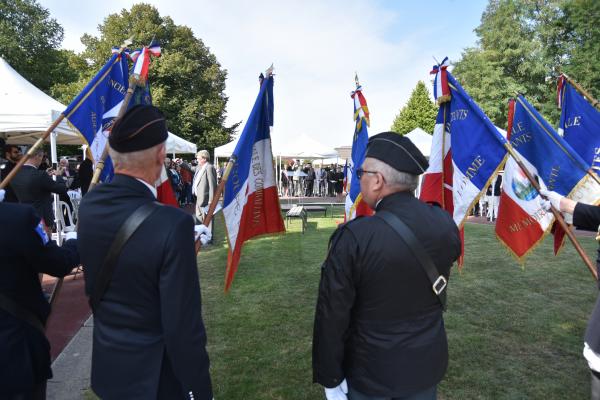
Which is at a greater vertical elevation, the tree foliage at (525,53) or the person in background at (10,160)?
the tree foliage at (525,53)

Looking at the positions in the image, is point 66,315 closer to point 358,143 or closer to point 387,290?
point 358,143

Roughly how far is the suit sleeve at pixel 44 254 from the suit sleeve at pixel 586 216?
332 cm

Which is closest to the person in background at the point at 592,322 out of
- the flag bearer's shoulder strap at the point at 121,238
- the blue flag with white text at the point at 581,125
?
the blue flag with white text at the point at 581,125

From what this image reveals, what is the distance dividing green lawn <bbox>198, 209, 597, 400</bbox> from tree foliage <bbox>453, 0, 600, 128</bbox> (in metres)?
32.4

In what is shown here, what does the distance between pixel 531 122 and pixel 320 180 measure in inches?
1023

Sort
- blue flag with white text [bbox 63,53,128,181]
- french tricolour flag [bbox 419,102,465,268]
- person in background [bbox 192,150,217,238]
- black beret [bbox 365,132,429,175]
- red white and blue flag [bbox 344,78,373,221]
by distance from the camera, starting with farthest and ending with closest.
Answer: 1. person in background [bbox 192,150,217,238]
2. red white and blue flag [bbox 344,78,373,221]
3. french tricolour flag [bbox 419,102,465,268]
4. blue flag with white text [bbox 63,53,128,181]
5. black beret [bbox 365,132,429,175]

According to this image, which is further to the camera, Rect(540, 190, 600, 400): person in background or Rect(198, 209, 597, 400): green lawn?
Rect(198, 209, 597, 400): green lawn

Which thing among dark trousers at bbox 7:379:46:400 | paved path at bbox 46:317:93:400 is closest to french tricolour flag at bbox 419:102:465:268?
dark trousers at bbox 7:379:46:400

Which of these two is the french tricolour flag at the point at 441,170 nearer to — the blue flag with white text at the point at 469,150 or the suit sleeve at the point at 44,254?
the blue flag with white text at the point at 469,150

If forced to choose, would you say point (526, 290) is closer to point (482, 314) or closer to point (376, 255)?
point (482, 314)

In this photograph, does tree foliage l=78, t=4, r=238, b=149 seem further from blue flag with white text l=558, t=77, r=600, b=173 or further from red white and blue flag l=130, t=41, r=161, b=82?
blue flag with white text l=558, t=77, r=600, b=173

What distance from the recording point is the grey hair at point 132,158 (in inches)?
73.5

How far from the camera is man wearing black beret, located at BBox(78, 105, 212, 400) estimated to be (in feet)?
5.71

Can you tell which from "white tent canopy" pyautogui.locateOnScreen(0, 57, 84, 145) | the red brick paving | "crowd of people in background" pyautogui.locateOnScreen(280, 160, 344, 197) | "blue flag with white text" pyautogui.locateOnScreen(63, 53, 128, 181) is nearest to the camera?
"blue flag with white text" pyautogui.locateOnScreen(63, 53, 128, 181)
